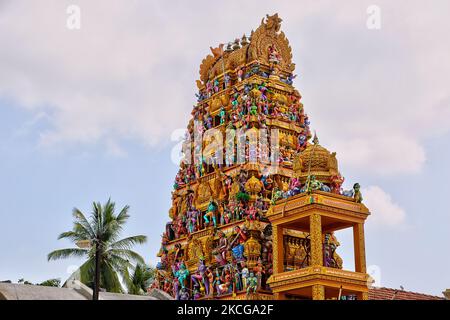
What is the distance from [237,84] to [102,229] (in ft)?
39.0

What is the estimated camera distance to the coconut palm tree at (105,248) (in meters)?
42.8

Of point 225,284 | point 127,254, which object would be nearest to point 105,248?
point 127,254

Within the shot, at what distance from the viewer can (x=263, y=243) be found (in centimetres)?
3556

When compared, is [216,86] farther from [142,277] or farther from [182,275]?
[142,277]

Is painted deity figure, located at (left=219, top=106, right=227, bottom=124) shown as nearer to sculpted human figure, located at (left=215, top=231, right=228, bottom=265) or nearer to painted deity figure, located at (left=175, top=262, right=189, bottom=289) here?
sculpted human figure, located at (left=215, top=231, right=228, bottom=265)

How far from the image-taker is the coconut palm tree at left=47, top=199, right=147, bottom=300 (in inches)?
1687

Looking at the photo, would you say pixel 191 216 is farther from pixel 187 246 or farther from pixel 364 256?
pixel 364 256

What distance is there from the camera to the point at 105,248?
140 ft

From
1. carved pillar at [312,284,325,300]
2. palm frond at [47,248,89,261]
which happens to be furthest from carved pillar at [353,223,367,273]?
palm frond at [47,248,89,261]

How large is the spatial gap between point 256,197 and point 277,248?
12.2 feet

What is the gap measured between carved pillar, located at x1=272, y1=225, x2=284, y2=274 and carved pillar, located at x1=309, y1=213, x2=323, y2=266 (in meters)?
2.33
